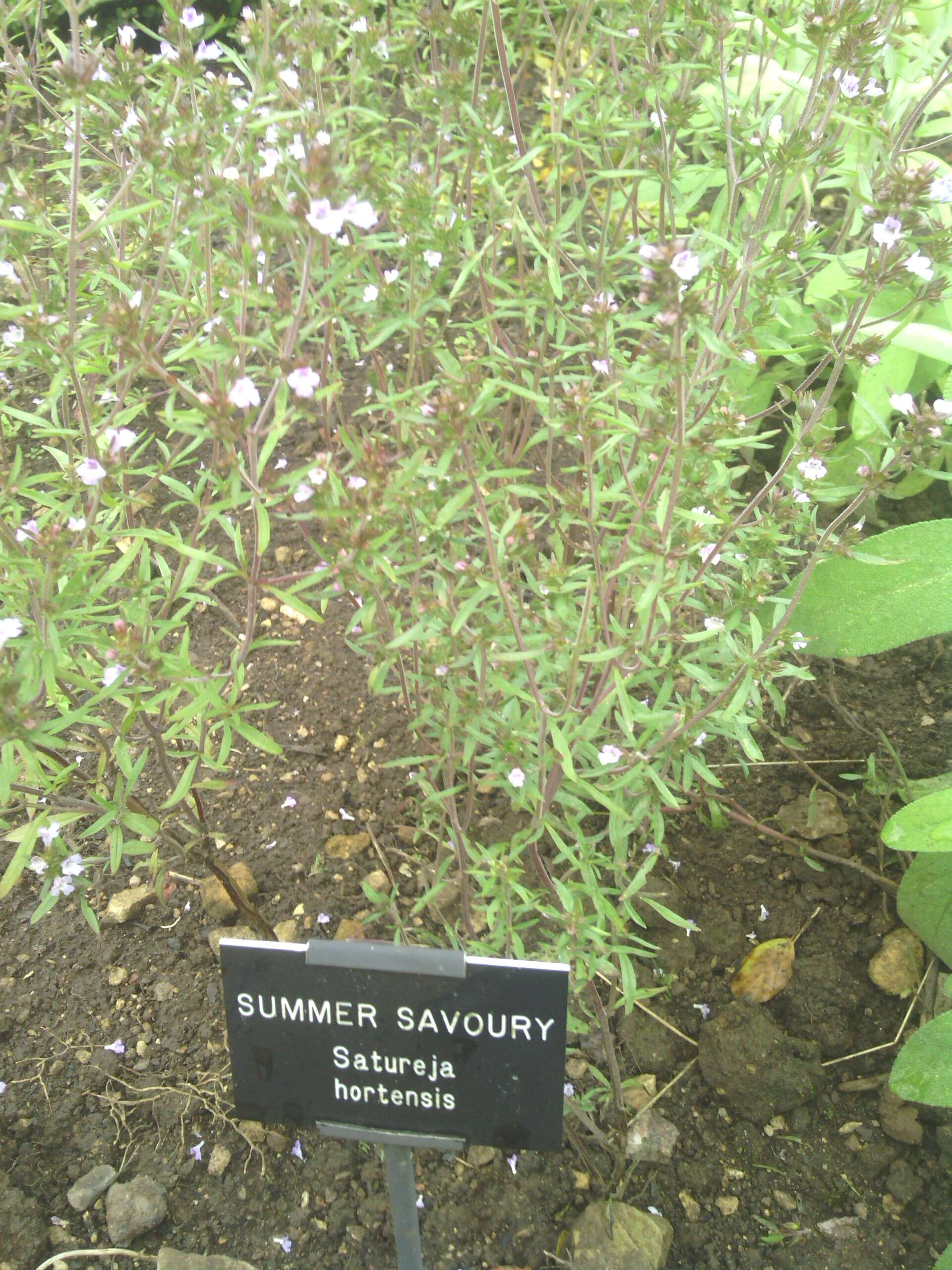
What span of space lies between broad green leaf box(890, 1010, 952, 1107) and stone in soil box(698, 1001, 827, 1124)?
323 mm

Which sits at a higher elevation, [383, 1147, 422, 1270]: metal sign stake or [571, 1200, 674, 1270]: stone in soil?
[383, 1147, 422, 1270]: metal sign stake

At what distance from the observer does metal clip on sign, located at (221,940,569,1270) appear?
1.52 m

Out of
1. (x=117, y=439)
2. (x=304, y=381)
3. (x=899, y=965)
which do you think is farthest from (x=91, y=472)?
(x=899, y=965)

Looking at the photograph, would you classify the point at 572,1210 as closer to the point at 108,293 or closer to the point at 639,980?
the point at 639,980

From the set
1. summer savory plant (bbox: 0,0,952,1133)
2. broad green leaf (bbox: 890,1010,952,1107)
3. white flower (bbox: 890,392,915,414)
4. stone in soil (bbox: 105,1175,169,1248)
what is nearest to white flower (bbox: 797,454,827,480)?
summer savory plant (bbox: 0,0,952,1133)

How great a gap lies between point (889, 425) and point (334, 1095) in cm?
264

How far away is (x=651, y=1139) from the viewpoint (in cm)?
222

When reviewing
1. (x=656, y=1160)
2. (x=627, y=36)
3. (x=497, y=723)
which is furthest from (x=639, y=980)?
(x=627, y=36)

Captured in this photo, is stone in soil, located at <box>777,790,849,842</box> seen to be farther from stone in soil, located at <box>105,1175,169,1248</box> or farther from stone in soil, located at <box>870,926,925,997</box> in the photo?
stone in soil, located at <box>105,1175,169,1248</box>

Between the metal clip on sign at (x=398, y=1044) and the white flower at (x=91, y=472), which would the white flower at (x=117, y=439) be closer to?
the white flower at (x=91, y=472)

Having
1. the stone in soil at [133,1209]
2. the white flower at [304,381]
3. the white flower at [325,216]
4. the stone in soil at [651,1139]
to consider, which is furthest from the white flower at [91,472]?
the stone in soil at [651,1139]

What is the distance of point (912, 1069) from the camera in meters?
1.95

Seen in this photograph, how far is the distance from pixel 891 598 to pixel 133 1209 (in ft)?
6.62

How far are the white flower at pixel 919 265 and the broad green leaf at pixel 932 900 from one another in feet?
3.98
